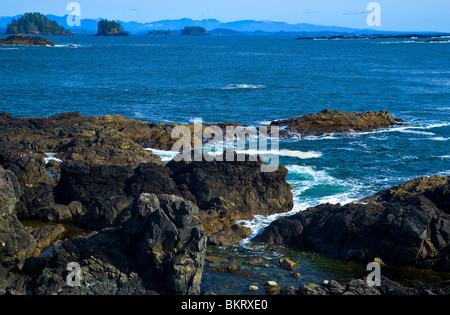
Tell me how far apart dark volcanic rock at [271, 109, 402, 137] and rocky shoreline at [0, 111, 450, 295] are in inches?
611

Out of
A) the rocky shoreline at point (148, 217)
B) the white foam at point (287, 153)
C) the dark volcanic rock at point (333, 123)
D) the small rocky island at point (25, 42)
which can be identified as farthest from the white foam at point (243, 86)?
the small rocky island at point (25, 42)

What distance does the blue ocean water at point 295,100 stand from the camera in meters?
33.2

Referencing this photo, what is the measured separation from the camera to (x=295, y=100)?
62906mm

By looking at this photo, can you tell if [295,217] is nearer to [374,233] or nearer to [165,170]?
[374,233]

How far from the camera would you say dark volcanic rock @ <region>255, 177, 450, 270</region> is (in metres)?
19.1

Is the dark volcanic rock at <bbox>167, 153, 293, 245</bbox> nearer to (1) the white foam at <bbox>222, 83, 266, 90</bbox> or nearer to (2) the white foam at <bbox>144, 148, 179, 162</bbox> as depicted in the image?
(2) the white foam at <bbox>144, 148, 179, 162</bbox>

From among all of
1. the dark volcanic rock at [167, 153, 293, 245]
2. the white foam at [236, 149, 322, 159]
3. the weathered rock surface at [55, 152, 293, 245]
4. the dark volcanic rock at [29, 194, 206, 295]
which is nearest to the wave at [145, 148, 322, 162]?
the white foam at [236, 149, 322, 159]

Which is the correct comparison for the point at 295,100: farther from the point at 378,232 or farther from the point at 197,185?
the point at 378,232

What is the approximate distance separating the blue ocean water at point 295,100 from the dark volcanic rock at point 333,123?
51.1 inches

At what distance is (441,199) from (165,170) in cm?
1291

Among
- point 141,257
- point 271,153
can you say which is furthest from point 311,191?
point 141,257

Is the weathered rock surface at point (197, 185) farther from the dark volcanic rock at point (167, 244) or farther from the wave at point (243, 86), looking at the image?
the wave at point (243, 86)

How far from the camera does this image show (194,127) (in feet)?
135

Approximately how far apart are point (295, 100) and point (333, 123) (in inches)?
728
